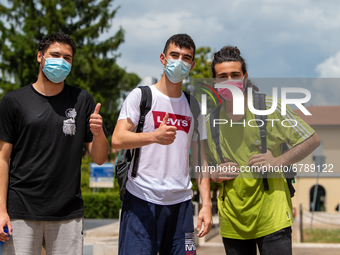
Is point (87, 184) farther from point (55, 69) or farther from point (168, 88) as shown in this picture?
point (168, 88)

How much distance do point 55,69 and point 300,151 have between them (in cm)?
216

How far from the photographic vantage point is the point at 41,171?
10.00 feet

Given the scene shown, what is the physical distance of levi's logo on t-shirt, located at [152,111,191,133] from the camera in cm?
312

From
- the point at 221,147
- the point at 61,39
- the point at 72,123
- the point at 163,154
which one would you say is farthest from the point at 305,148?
the point at 61,39

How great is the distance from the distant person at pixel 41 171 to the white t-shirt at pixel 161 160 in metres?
0.38

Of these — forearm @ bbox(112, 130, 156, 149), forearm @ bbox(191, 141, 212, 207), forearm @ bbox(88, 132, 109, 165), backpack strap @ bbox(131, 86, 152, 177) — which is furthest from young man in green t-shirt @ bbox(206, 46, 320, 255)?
forearm @ bbox(88, 132, 109, 165)

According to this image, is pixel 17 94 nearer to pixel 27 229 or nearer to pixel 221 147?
pixel 27 229

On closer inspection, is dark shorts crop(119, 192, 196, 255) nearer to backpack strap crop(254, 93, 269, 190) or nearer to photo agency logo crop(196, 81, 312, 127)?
backpack strap crop(254, 93, 269, 190)

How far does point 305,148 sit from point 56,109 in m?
2.09

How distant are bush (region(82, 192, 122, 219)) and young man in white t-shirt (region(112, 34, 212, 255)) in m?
19.8

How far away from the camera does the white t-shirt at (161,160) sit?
3.03 meters

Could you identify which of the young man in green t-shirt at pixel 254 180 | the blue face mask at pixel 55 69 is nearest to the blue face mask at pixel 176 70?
the young man in green t-shirt at pixel 254 180

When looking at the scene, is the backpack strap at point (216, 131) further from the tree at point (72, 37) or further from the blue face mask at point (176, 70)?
the tree at point (72, 37)

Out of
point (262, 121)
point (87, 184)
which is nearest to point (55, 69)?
point (262, 121)
